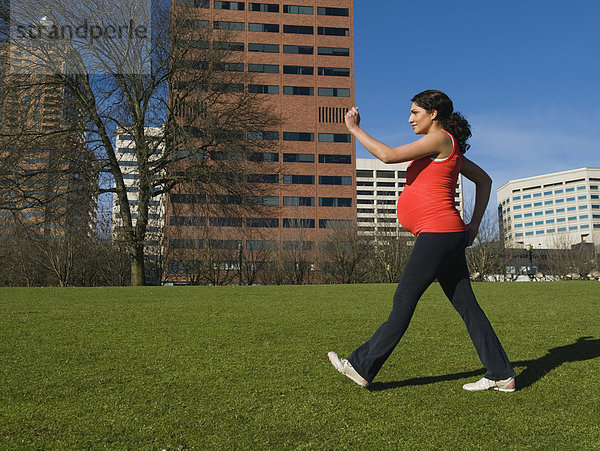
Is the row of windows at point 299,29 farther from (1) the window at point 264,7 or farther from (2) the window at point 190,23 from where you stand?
(2) the window at point 190,23

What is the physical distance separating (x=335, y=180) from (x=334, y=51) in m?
20.1

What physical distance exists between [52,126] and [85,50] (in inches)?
136

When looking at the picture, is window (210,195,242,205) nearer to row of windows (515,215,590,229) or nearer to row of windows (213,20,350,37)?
row of windows (213,20,350,37)

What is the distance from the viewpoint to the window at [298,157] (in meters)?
73.4

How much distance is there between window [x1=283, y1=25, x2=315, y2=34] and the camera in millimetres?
76000

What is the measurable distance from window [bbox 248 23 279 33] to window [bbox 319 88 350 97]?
1173 cm

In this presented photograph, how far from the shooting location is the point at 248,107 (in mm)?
20812

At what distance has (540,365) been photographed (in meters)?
3.96

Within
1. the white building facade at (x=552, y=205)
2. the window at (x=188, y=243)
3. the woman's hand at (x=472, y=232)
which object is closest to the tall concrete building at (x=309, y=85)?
the window at (x=188, y=243)

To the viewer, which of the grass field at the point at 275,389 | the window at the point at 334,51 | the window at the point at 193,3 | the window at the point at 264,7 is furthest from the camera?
the window at the point at 334,51

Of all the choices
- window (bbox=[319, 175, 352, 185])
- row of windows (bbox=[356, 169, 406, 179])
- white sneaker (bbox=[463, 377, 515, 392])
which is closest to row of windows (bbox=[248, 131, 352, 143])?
window (bbox=[319, 175, 352, 185])

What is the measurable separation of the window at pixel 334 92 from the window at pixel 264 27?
11731 mm

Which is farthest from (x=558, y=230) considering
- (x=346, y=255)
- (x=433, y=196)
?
(x=433, y=196)

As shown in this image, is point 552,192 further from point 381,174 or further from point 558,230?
point 381,174
